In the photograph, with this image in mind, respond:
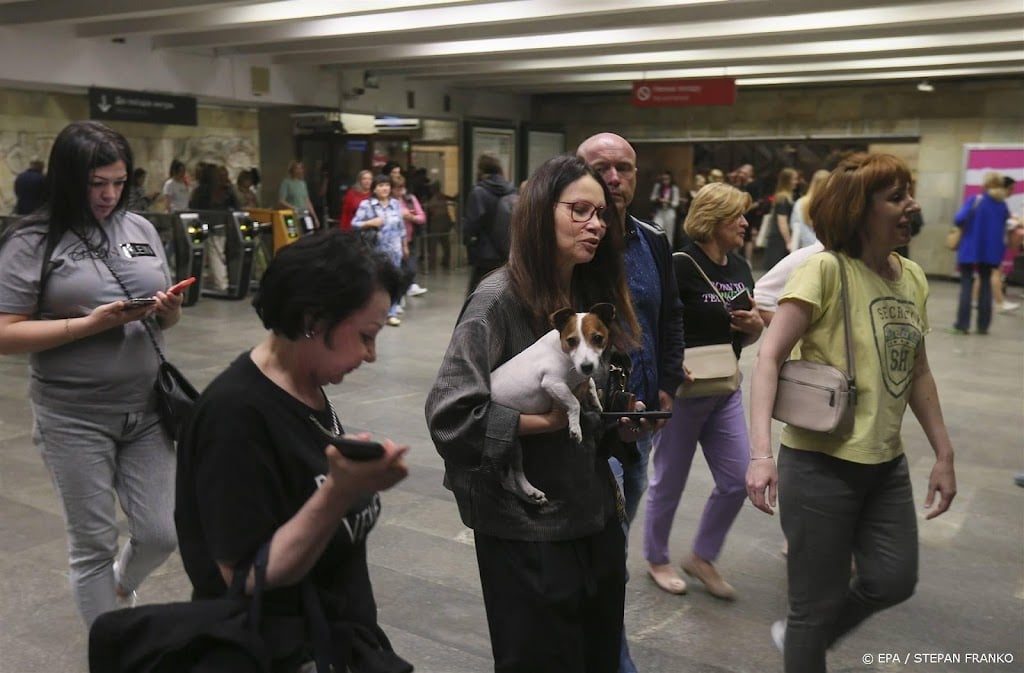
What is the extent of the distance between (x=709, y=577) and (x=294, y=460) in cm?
252

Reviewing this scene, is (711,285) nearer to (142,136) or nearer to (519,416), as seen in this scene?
(519,416)

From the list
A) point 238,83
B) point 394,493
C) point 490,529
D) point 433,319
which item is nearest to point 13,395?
point 394,493

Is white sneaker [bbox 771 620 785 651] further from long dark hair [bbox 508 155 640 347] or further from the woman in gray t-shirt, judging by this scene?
the woman in gray t-shirt

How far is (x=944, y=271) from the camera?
16109mm

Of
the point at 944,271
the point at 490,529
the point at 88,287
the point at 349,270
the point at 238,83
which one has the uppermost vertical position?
the point at 238,83

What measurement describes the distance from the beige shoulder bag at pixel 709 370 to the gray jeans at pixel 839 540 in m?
0.82

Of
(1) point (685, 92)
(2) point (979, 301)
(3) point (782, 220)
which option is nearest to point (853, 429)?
(3) point (782, 220)

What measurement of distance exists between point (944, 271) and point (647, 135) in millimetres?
6322

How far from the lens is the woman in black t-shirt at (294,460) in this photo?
4.60ft

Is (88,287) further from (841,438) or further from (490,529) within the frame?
(841,438)

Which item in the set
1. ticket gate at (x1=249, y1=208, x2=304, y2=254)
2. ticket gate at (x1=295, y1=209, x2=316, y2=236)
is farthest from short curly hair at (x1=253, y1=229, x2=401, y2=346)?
ticket gate at (x1=295, y1=209, x2=316, y2=236)

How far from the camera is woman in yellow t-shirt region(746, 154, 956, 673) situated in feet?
7.81

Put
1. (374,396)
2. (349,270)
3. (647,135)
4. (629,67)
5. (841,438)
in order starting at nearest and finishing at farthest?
(349,270) → (841,438) → (374,396) → (629,67) → (647,135)

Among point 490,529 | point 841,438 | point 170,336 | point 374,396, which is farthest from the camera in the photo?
point 170,336
